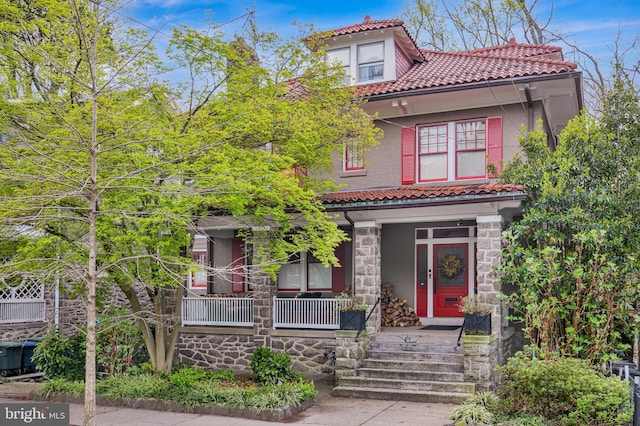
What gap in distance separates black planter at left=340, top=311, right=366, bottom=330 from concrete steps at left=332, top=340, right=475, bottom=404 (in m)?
0.71

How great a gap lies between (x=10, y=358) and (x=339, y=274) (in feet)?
28.6

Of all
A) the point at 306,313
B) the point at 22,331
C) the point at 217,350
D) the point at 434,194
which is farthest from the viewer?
the point at 22,331

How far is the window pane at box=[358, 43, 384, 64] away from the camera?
16.8 m

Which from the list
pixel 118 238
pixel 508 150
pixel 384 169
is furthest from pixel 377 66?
pixel 118 238

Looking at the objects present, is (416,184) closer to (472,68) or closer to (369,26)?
(472,68)

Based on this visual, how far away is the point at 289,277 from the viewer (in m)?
17.3

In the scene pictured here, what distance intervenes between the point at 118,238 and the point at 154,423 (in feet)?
10.2

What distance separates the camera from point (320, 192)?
14242mm

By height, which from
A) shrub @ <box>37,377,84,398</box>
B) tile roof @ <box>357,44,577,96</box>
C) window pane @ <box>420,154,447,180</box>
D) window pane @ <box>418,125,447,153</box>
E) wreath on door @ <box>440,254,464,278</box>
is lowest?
shrub @ <box>37,377,84,398</box>

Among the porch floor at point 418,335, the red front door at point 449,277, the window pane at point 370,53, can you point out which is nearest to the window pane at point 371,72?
the window pane at point 370,53

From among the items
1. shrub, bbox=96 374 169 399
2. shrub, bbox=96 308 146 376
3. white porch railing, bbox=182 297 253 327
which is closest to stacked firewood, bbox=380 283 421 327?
white porch railing, bbox=182 297 253 327

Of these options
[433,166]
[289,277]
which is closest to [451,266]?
[433,166]

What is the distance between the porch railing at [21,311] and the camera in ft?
59.1

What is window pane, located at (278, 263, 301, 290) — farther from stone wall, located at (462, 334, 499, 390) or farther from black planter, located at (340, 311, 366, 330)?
stone wall, located at (462, 334, 499, 390)
